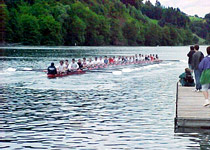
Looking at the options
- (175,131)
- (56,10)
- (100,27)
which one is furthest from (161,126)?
(100,27)

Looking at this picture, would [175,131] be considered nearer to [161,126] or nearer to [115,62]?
[161,126]

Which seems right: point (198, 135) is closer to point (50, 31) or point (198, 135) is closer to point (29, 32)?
point (29, 32)

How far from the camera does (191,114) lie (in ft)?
57.3

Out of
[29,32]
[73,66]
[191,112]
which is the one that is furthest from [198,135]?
[29,32]

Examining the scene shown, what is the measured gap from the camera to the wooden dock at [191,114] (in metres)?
16.8

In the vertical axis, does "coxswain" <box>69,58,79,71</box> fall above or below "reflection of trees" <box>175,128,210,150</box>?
above

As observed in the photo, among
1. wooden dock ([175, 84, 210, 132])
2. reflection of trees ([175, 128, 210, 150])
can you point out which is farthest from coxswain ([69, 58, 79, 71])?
reflection of trees ([175, 128, 210, 150])

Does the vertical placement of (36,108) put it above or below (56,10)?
below

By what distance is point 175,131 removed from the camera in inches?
679

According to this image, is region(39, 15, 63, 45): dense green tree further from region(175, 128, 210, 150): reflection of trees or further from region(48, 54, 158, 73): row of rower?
region(175, 128, 210, 150): reflection of trees

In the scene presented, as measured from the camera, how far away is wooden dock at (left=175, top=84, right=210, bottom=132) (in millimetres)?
16750

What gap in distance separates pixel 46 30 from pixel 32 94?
12333cm

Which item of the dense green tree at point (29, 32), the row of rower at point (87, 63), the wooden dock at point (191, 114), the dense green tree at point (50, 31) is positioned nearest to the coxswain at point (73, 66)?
the row of rower at point (87, 63)

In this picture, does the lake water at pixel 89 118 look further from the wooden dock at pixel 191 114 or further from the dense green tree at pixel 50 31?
the dense green tree at pixel 50 31
